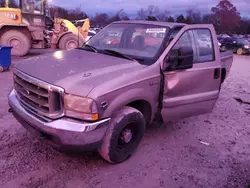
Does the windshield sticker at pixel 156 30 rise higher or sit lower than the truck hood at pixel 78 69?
higher

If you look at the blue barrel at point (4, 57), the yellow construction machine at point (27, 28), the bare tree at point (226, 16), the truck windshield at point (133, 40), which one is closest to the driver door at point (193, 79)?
the truck windshield at point (133, 40)

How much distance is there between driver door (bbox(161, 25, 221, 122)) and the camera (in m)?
4.14

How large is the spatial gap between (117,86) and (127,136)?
2.58ft

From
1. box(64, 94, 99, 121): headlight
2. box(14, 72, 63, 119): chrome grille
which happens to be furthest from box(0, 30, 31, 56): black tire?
box(64, 94, 99, 121): headlight

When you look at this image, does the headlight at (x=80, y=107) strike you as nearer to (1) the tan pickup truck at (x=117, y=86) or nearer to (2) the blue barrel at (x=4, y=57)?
(1) the tan pickup truck at (x=117, y=86)

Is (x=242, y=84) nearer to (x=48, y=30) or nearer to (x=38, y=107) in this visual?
(x=38, y=107)

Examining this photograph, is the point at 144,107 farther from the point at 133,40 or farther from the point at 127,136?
the point at 133,40

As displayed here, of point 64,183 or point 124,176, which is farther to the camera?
point 124,176

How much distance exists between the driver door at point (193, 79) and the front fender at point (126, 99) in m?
0.42

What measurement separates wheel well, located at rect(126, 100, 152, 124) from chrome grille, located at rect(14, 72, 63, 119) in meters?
1.05

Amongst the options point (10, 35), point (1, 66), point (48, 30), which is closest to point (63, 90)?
point (1, 66)

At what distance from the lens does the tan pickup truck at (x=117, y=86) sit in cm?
311

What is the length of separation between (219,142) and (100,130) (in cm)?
248

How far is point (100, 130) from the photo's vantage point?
3.20 m
